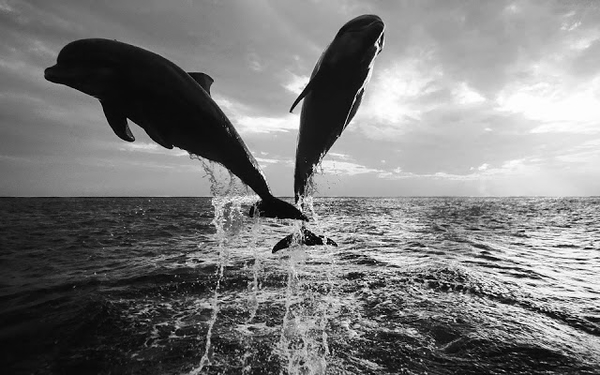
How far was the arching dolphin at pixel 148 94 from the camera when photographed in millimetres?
3984

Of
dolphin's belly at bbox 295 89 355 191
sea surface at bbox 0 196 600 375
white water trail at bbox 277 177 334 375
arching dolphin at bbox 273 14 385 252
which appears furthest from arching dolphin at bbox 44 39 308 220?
white water trail at bbox 277 177 334 375

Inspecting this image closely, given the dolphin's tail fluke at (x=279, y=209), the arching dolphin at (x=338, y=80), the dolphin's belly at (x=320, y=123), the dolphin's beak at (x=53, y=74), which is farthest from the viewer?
the dolphin's tail fluke at (x=279, y=209)

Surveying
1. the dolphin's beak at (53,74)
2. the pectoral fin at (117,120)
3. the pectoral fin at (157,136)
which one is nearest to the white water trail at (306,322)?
the pectoral fin at (157,136)

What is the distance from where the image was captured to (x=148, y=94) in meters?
4.03

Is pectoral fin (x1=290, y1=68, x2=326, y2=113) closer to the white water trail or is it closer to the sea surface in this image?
the white water trail

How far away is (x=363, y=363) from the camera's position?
6230 millimetres

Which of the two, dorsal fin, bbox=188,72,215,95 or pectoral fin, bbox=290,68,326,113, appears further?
dorsal fin, bbox=188,72,215,95

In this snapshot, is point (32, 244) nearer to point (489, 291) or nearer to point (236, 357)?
Result: point (236, 357)

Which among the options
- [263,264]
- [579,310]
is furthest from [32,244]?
[579,310]

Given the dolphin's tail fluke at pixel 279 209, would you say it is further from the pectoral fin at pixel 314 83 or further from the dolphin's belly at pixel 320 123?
the pectoral fin at pixel 314 83

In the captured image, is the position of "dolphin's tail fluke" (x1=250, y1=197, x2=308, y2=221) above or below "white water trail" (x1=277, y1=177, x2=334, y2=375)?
above

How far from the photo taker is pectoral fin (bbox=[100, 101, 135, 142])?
14.3ft

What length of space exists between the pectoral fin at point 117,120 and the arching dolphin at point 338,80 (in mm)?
2341

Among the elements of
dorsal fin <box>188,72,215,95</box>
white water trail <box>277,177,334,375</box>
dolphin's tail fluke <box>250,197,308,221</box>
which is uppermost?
dorsal fin <box>188,72,215,95</box>
